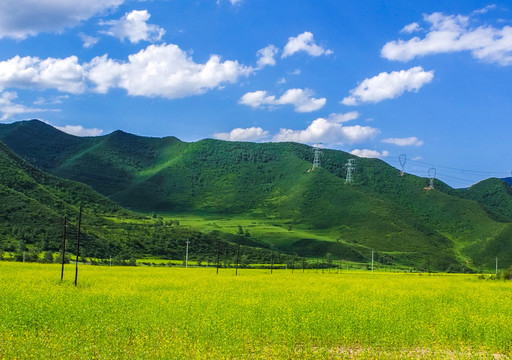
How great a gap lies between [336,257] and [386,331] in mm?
141099

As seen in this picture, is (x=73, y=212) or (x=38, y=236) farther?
(x=73, y=212)

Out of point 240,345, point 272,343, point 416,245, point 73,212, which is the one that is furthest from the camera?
point 416,245

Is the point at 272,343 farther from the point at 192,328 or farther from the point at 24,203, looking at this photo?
the point at 24,203

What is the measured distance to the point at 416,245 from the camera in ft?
631

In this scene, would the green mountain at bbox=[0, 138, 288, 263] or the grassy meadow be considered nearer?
the grassy meadow

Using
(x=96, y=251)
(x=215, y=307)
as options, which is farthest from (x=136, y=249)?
(x=215, y=307)

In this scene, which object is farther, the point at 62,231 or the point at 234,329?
the point at 62,231

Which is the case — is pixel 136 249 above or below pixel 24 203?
below

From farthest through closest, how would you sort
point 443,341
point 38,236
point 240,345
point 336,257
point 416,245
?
point 416,245 → point 336,257 → point 38,236 → point 443,341 → point 240,345

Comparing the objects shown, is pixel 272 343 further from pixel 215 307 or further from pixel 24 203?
pixel 24 203

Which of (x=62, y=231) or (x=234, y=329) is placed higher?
(x=62, y=231)

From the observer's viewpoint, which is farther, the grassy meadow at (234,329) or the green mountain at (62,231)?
the green mountain at (62,231)

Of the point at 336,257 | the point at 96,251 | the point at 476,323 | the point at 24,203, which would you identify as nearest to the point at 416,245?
the point at 336,257

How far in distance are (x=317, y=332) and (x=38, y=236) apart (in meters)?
89.3
